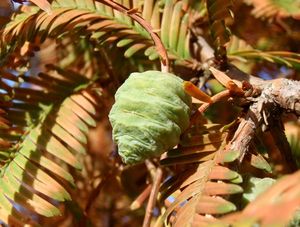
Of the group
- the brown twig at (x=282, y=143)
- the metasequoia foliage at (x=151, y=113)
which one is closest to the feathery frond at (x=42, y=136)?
the metasequoia foliage at (x=151, y=113)

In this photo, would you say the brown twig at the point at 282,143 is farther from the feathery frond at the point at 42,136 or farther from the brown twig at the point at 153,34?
the feathery frond at the point at 42,136

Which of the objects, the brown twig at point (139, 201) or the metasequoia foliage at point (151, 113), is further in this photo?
the brown twig at point (139, 201)

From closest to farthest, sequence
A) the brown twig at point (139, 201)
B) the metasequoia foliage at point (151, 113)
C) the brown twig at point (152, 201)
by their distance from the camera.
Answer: the metasequoia foliage at point (151, 113) → the brown twig at point (152, 201) → the brown twig at point (139, 201)

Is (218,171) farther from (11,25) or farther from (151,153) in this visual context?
(11,25)

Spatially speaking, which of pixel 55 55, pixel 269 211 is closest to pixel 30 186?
pixel 269 211

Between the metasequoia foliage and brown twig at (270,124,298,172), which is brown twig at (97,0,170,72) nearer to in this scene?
the metasequoia foliage

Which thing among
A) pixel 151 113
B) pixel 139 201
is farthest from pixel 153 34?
pixel 139 201

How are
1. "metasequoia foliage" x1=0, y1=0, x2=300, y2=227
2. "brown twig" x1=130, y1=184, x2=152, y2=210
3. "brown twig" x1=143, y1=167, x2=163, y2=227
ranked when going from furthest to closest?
1. "brown twig" x1=130, y1=184, x2=152, y2=210
2. "brown twig" x1=143, y1=167, x2=163, y2=227
3. "metasequoia foliage" x1=0, y1=0, x2=300, y2=227

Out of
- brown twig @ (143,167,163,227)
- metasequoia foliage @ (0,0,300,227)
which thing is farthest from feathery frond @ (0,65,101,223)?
brown twig @ (143,167,163,227)

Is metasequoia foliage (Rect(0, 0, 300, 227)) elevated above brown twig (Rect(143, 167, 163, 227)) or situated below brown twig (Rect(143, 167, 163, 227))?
above

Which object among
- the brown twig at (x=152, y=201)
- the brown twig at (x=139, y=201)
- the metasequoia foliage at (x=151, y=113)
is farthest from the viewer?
the brown twig at (x=139, y=201)
